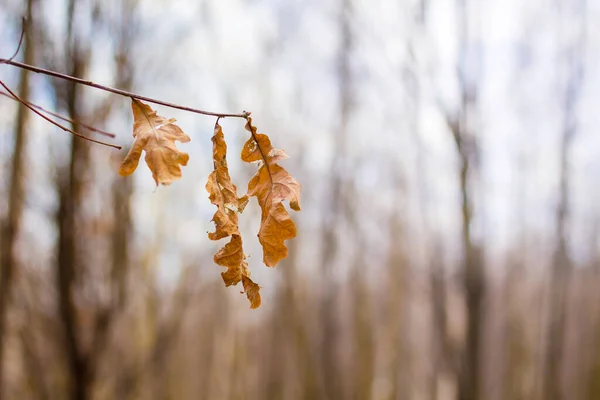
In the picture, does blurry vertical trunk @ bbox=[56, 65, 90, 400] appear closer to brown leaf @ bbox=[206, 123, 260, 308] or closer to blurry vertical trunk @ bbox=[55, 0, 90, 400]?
blurry vertical trunk @ bbox=[55, 0, 90, 400]

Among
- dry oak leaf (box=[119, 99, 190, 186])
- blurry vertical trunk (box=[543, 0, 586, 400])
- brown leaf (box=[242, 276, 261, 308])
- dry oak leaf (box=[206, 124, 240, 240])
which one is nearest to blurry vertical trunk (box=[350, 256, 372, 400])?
blurry vertical trunk (box=[543, 0, 586, 400])

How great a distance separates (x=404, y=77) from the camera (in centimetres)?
450

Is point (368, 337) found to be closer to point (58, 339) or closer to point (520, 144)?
point (520, 144)

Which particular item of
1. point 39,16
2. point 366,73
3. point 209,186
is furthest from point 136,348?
point 209,186

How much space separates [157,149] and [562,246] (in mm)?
7603

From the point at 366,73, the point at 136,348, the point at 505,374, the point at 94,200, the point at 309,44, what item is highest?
the point at 309,44

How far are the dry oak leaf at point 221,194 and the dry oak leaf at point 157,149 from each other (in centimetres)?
9

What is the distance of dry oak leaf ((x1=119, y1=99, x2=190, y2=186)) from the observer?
1037 mm

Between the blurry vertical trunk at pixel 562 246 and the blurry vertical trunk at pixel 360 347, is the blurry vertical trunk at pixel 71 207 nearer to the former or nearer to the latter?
the blurry vertical trunk at pixel 360 347

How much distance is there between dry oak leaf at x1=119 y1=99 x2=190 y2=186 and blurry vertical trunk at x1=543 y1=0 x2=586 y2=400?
6741mm

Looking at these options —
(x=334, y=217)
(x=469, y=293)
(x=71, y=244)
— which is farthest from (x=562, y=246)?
(x=71, y=244)

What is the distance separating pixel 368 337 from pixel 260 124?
173 inches

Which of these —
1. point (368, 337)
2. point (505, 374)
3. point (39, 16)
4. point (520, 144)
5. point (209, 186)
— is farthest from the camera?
point (505, 374)

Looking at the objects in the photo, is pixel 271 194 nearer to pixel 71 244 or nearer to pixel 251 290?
pixel 251 290
